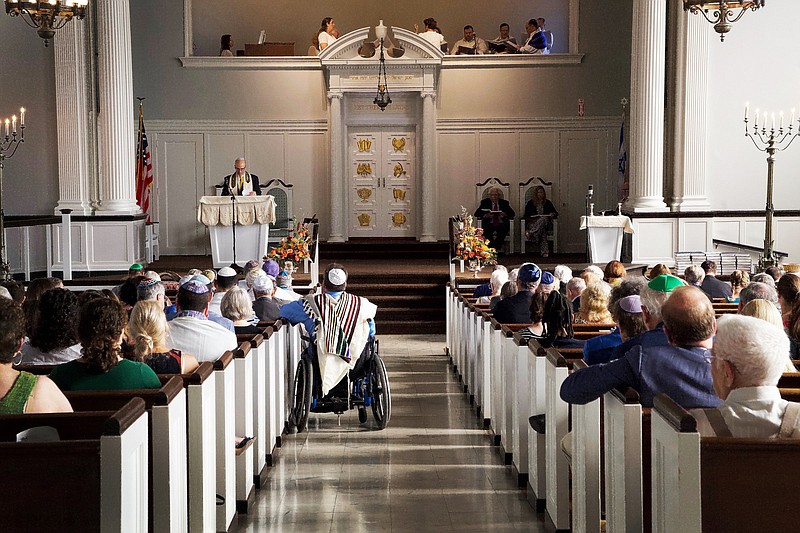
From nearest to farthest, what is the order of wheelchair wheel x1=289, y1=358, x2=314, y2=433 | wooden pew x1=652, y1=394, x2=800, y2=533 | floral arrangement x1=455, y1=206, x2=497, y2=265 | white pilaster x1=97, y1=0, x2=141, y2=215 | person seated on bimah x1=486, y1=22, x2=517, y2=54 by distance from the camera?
wooden pew x1=652, y1=394, x2=800, y2=533, wheelchair wheel x1=289, y1=358, x2=314, y2=433, floral arrangement x1=455, y1=206, x2=497, y2=265, white pilaster x1=97, y1=0, x2=141, y2=215, person seated on bimah x1=486, y1=22, x2=517, y2=54

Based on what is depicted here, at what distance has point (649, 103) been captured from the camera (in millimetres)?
14227

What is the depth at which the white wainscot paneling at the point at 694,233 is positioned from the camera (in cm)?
1426

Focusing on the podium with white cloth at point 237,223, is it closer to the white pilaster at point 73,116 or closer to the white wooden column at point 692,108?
the white pilaster at point 73,116

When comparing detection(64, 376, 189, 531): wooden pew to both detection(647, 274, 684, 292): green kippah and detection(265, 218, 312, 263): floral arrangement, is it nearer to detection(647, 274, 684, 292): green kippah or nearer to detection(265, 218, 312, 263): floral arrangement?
detection(647, 274, 684, 292): green kippah

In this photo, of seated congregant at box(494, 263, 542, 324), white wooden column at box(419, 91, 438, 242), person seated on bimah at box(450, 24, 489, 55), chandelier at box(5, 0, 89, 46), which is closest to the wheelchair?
seated congregant at box(494, 263, 542, 324)

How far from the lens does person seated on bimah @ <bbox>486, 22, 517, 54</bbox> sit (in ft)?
58.0

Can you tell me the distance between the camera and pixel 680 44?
14.4m

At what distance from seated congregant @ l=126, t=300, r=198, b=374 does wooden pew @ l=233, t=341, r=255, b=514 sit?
2.37 feet

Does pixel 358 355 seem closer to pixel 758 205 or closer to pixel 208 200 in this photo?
pixel 208 200

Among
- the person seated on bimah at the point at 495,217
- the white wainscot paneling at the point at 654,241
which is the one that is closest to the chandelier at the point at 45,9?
the white wainscot paneling at the point at 654,241

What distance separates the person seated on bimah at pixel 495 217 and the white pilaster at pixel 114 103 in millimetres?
5659

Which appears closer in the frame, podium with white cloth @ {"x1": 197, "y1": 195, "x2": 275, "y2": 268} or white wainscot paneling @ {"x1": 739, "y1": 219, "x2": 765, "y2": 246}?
podium with white cloth @ {"x1": 197, "y1": 195, "x2": 275, "y2": 268}

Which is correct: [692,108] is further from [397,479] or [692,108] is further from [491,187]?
[397,479]

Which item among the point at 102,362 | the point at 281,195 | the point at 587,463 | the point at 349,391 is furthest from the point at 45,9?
the point at 281,195
